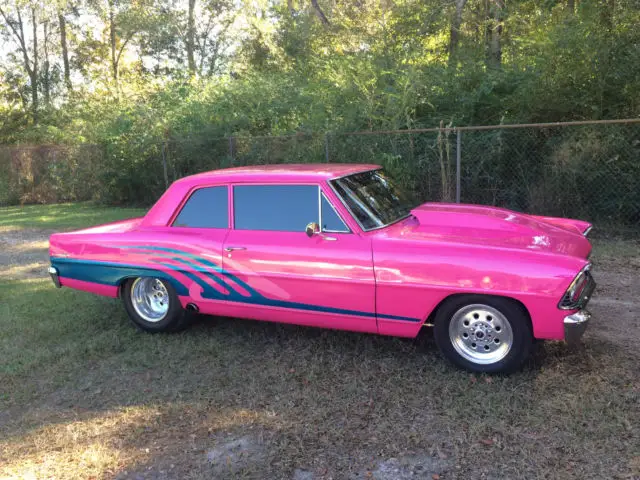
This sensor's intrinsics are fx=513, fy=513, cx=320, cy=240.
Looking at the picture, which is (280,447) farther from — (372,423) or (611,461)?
(611,461)

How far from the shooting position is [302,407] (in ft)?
11.4

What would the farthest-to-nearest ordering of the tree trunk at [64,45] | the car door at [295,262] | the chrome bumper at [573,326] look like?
the tree trunk at [64,45]
the car door at [295,262]
the chrome bumper at [573,326]

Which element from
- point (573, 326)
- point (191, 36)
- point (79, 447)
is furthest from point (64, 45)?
point (573, 326)

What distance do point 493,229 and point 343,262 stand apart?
1.28 m

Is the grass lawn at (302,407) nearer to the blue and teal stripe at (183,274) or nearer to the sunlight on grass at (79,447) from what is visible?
the sunlight on grass at (79,447)

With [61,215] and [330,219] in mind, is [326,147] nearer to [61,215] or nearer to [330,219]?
[330,219]

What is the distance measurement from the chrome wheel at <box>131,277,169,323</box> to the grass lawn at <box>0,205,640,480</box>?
226mm

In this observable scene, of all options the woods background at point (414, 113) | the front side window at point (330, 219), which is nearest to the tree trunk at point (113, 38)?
the woods background at point (414, 113)

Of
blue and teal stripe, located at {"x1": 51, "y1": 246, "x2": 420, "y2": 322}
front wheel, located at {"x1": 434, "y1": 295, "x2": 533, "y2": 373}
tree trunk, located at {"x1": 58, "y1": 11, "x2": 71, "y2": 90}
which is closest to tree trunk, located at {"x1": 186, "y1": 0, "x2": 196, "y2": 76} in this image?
tree trunk, located at {"x1": 58, "y1": 11, "x2": 71, "y2": 90}

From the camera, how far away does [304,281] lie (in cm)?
406

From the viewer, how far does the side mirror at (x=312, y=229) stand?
4.01 m

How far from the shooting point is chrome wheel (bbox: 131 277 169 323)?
16.1 feet

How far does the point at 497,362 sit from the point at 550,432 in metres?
0.68

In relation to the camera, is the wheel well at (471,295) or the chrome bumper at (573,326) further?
the wheel well at (471,295)
